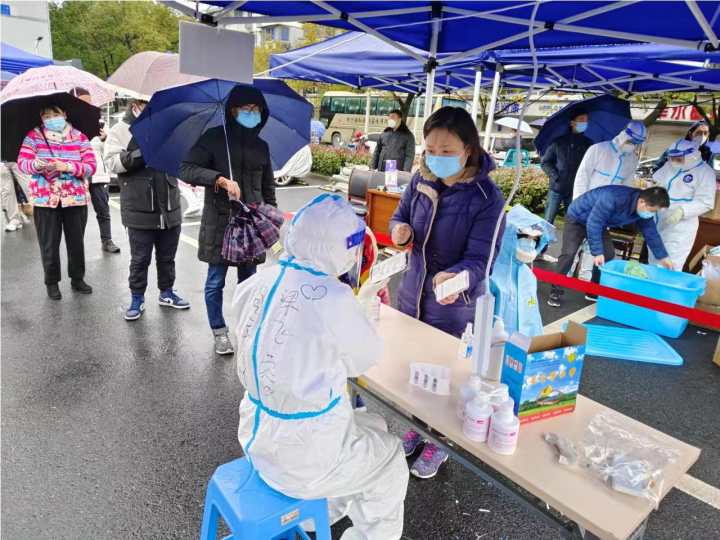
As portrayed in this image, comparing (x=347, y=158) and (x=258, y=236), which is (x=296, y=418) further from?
(x=347, y=158)

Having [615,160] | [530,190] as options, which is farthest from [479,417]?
[530,190]

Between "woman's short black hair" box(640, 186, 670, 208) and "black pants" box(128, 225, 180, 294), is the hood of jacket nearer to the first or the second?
"black pants" box(128, 225, 180, 294)

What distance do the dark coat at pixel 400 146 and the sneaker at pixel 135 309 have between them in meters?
4.71

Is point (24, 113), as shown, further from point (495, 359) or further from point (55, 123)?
point (495, 359)

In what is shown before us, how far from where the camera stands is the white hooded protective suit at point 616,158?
4.77 meters

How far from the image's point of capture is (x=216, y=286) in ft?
11.0

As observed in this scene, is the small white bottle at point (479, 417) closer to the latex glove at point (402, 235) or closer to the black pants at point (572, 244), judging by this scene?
the latex glove at point (402, 235)

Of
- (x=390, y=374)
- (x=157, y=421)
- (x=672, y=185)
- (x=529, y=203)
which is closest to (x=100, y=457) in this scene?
(x=157, y=421)

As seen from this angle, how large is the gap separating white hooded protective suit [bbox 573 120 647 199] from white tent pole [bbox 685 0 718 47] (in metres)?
2.73

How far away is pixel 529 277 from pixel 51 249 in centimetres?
414

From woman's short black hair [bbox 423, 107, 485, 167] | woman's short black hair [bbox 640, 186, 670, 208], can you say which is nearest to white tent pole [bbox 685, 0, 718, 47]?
woman's short black hair [bbox 423, 107, 485, 167]

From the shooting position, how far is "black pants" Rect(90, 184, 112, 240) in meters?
5.75

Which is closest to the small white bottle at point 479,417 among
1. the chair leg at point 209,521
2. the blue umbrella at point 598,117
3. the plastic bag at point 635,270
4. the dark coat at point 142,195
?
the chair leg at point 209,521

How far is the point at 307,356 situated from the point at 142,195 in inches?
116
